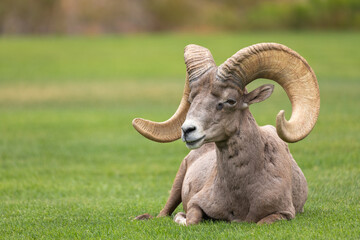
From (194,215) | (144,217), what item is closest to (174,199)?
(144,217)

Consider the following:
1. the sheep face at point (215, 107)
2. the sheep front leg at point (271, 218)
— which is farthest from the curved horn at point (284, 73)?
the sheep front leg at point (271, 218)

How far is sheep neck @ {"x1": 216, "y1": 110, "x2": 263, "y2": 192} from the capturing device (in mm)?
8906

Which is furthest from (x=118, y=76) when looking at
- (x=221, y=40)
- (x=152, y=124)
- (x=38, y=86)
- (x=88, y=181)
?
(x=152, y=124)

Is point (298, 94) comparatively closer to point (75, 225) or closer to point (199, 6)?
point (75, 225)

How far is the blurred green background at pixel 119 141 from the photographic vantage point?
9.50 metres

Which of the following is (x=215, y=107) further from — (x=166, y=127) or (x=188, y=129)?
(x=166, y=127)

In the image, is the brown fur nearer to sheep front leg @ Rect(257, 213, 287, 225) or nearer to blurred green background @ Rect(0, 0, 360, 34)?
sheep front leg @ Rect(257, 213, 287, 225)

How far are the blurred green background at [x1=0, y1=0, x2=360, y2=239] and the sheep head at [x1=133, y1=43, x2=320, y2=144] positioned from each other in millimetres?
1201

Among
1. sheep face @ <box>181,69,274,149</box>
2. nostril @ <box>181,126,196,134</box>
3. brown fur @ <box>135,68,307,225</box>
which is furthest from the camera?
brown fur @ <box>135,68,307,225</box>

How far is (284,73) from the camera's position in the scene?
9.06 metres

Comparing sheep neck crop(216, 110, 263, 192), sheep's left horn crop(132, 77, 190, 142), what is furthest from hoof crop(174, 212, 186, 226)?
sheep's left horn crop(132, 77, 190, 142)

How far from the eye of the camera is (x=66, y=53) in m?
57.9

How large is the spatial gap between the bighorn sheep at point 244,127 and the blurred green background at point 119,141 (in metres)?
0.31

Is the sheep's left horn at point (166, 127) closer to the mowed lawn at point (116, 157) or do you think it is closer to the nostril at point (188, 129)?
the mowed lawn at point (116, 157)
